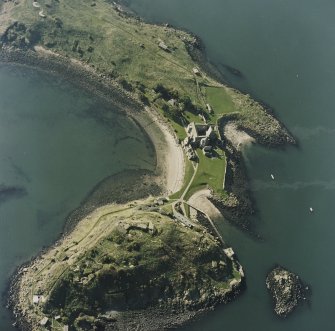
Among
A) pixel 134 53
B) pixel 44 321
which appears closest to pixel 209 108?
pixel 134 53

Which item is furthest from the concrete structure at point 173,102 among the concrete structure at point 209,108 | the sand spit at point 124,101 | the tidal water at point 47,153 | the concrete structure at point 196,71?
the concrete structure at point 196,71

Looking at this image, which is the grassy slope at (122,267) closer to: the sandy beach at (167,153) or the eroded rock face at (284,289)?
the eroded rock face at (284,289)

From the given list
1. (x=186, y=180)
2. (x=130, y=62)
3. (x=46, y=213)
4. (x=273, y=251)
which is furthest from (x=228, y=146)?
(x=46, y=213)

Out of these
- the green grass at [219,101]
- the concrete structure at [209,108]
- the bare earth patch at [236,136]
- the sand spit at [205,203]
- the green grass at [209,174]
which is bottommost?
the sand spit at [205,203]

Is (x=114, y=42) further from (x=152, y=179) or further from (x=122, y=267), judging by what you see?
(x=122, y=267)

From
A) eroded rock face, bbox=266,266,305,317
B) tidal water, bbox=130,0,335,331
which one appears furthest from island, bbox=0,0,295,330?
eroded rock face, bbox=266,266,305,317

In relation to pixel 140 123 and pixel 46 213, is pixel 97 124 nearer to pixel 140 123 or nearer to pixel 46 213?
pixel 140 123
